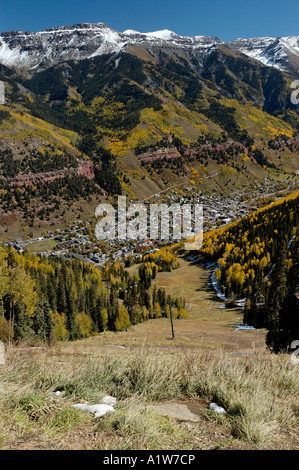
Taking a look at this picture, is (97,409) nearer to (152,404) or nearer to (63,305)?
(152,404)

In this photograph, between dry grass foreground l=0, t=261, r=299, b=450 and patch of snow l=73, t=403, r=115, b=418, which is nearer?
dry grass foreground l=0, t=261, r=299, b=450

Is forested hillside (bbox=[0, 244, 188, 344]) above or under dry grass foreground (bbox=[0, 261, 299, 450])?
under

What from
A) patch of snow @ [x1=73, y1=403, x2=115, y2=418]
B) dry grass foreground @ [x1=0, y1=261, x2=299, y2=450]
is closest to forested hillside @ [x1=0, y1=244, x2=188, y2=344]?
dry grass foreground @ [x1=0, y1=261, x2=299, y2=450]

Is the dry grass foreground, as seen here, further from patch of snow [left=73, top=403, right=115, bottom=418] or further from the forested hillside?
the forested hillside

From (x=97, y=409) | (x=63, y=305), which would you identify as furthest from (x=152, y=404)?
(x=63, y=305)

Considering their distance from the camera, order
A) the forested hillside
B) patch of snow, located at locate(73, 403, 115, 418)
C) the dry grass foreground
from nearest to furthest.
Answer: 1. the dry grass foreground
2. patch of snow, located at locate(73, 403, 115, 418)
3. the forested hillside

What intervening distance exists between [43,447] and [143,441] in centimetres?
168

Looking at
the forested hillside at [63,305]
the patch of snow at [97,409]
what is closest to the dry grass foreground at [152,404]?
the patch of snow at [97,409]

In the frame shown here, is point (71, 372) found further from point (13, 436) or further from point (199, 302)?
point (199, 302)

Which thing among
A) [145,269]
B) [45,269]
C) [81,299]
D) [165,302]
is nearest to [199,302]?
[165,302]

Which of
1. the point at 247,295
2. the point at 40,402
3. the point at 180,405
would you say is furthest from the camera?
the point at 247,295

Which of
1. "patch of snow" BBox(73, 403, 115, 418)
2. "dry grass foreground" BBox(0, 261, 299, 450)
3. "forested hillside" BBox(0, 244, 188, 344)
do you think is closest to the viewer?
"dry grass foreground" BBox(0, 261, 299, 450)

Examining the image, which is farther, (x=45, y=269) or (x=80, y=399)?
(x=45, y=269)

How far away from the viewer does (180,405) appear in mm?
6453
